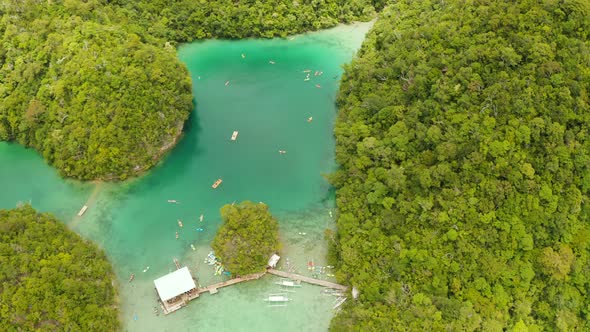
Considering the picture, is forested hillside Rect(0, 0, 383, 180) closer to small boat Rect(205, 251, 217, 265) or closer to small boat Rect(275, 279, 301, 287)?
small boat Rect(205, 251, 217, 265)

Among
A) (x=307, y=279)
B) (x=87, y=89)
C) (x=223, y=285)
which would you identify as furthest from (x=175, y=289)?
(x=87, y=89)

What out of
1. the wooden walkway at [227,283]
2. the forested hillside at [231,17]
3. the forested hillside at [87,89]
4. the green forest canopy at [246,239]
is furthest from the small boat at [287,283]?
the forested hillside at [231,17]

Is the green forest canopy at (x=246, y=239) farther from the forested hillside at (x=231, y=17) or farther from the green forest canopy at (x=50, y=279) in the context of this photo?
the forested hillside at (x=231, y=17)

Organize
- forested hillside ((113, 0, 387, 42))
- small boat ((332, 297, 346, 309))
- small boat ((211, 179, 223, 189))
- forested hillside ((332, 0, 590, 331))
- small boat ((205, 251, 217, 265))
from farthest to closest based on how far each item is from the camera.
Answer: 1. forested hillside ((113, 0, 387, 42))
2. small boat ((211, 179, 223, 189))
3. small boat ((205, 251, 217, 265))
4. small boat ((332, 297, 346, 309))
5. forested hillside ((332, 0, 590, 331))

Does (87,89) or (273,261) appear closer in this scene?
(273,261)

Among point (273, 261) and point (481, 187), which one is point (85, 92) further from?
point (481, 187)

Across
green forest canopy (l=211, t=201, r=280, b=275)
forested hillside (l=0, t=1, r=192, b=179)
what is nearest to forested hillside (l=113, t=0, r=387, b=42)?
forested hillside (l=0, t=1, r=192, b=179)
